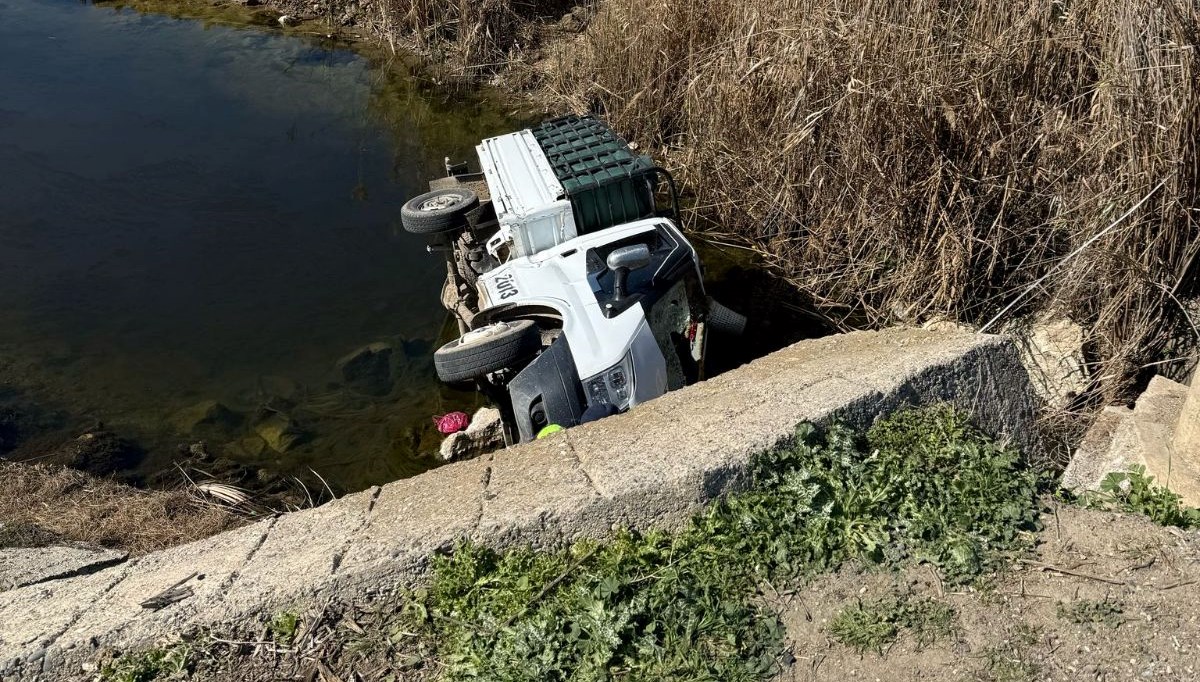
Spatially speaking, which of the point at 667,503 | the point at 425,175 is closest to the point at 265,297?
the point at 425,175

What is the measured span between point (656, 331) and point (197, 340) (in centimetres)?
482

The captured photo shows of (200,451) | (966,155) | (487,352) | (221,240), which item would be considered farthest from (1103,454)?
(221,240)

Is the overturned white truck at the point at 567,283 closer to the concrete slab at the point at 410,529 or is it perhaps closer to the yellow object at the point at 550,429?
the yellow object at the point at 550,429

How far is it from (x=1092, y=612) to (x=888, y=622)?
0.85 metres

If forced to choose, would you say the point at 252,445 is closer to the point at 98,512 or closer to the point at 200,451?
the point at 200,451

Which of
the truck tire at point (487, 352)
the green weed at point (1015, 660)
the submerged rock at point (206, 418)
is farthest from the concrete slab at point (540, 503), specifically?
the submerged rock at point (206, 418)

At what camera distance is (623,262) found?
5.91m

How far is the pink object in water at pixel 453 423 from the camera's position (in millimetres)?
7109

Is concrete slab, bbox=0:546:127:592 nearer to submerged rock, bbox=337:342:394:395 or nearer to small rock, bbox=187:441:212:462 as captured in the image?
small rock, bbox=187:441:212:462

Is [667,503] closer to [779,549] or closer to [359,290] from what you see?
[779,549]

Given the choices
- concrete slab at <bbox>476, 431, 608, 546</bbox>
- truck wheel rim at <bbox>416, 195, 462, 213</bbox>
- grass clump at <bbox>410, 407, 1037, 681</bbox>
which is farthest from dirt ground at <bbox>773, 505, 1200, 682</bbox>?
truck wheel rim at <bbox>416, 195, 462, 213</bbox>

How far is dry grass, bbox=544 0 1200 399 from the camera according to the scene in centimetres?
557

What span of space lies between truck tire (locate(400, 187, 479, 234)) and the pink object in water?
5.16 ft

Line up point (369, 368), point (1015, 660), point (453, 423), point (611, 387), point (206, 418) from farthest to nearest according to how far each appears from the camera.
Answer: point (369, 368) < point (206, 418) < point (453, 423) < point (611, 387) < point (1015, 660)
